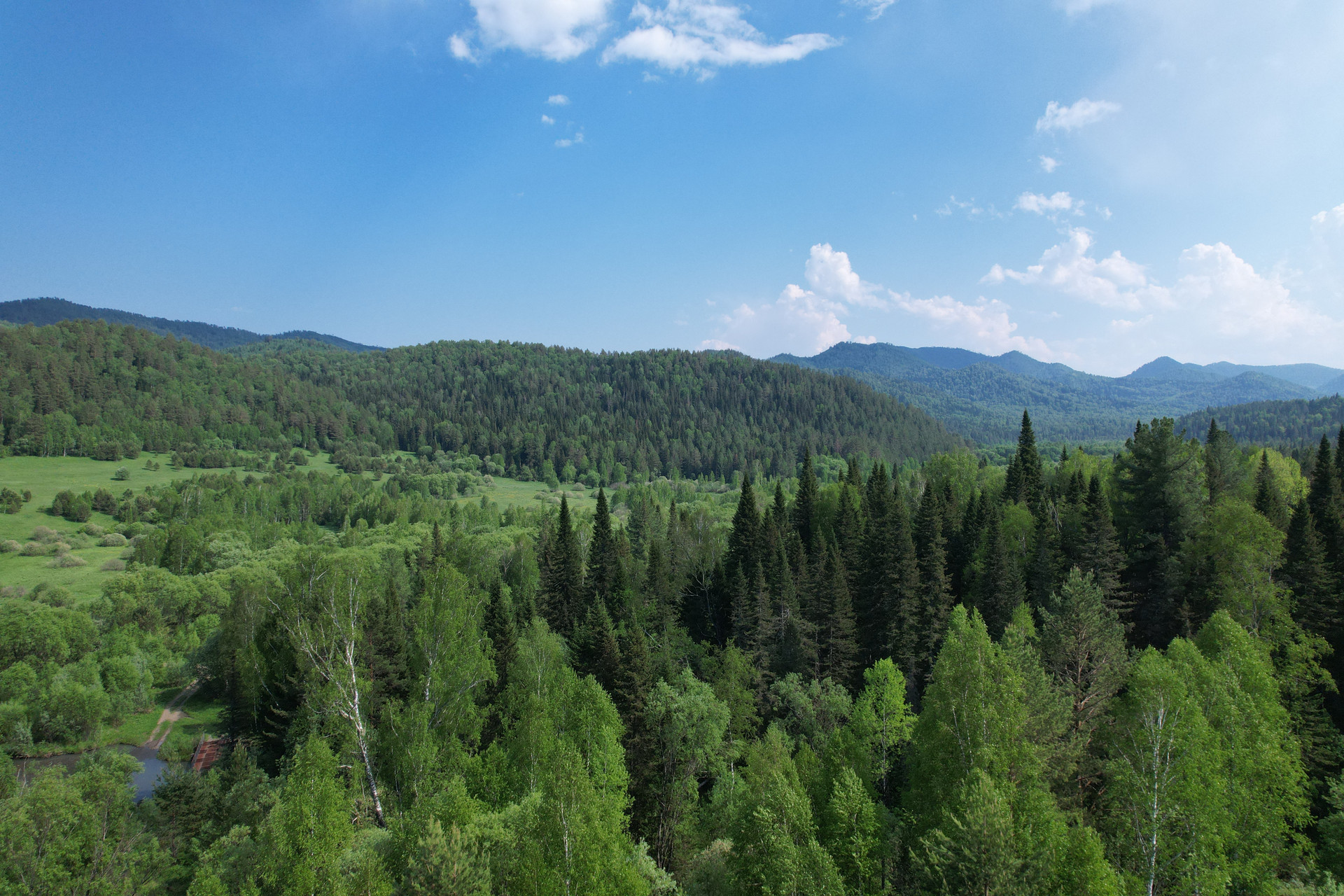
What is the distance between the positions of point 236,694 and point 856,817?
55324 millimetres

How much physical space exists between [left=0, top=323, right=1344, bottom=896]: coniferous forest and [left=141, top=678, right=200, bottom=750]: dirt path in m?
1.41

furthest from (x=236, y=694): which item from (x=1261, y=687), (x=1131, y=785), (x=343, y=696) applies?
(x=1261, y=687)

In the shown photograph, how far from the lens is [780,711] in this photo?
50812 millimetres

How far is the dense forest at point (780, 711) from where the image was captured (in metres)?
24.6

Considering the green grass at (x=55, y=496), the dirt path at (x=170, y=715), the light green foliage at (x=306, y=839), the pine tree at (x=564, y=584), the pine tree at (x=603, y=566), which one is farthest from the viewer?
the green grass at (x=55, y=496)

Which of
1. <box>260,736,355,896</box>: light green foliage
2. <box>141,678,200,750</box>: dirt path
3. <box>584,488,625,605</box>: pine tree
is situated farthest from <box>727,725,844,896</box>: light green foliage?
<box>141,678,200,750</box>: dirt path

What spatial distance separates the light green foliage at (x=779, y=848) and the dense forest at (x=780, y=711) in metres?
Answer: 0.15

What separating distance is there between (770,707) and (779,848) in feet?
89.3

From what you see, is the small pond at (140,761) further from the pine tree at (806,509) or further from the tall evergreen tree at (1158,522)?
the tall evergreen tree at (1158,522)

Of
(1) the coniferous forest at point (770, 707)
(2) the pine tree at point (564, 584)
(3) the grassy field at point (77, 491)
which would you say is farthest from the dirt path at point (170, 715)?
(2) the pine tree at point (564, 584)

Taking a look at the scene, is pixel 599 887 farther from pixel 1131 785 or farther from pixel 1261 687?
pixel 1261 687

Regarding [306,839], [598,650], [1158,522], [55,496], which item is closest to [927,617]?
[1158,522]

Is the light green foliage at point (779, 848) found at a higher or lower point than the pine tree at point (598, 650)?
higher

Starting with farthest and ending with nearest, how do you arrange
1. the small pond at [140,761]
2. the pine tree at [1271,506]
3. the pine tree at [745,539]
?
the pine tree at [745,539]
the small pond at [140,761]
the pine tree at [1271,506]
